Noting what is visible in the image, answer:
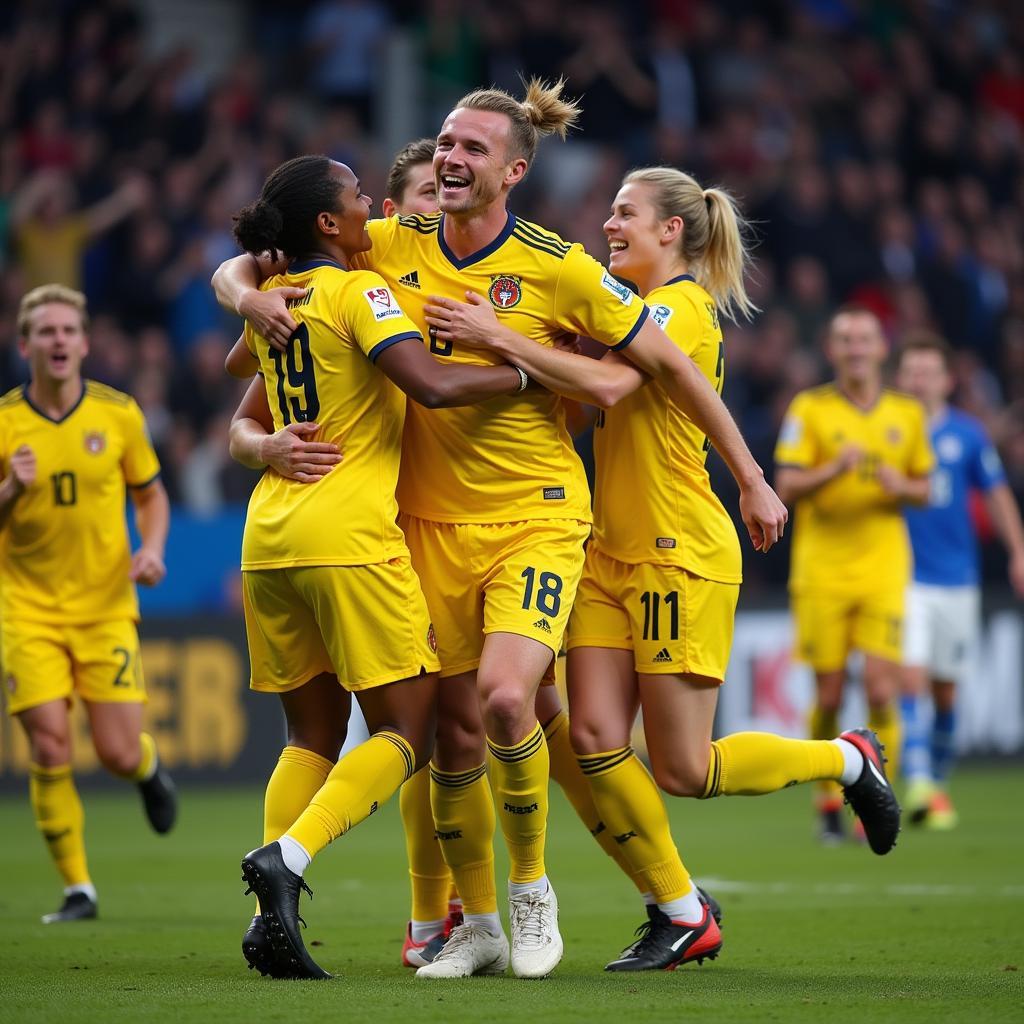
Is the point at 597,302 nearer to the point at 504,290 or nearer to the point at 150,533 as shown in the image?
the point at 504,290

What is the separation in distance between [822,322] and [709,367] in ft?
34.4

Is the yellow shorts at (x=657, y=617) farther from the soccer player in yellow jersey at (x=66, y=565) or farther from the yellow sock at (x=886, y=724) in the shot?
the yellow sock at (x=886, y=724)

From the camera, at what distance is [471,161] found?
561 cm

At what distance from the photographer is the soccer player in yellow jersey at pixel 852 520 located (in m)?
10.1

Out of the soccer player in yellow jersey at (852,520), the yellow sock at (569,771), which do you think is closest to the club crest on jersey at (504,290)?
the yellow sock at (569,771)

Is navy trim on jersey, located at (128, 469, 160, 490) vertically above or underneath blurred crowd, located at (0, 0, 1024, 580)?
underneath

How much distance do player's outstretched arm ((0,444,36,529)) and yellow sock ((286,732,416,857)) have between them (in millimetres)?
2730

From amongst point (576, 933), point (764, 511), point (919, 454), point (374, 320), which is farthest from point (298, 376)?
point (919, 454)

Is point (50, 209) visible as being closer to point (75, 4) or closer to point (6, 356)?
point (6, 356)

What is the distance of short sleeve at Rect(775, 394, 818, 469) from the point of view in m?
10.2

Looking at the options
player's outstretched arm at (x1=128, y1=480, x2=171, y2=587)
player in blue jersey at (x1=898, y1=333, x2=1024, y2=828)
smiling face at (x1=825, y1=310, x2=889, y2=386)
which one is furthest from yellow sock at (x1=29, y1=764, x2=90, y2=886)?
player in blue jersey at (x1=898, y1=333, x2=1024, y2=828)

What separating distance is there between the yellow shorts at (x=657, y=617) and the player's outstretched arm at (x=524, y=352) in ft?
2.10

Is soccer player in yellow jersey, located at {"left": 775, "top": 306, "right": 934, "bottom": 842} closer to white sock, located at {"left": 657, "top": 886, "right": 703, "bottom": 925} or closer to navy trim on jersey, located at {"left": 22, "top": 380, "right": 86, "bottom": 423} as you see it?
navy trim on jersey, located at {"left": 22, "top": 380, "right": 86, "bottom": 423}

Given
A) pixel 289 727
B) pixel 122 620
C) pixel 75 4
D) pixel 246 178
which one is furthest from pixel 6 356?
pixel 289 727
